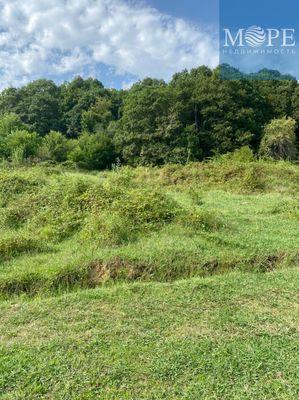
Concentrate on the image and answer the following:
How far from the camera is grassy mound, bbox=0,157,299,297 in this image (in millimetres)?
5094

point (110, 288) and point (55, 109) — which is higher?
point (55, 109)

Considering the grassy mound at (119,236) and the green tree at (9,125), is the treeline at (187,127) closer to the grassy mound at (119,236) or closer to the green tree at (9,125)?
the green tree at (9,125)

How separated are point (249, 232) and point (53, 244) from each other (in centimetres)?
343

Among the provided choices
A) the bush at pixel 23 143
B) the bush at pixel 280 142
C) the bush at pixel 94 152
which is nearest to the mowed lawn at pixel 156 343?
the bush at pixel 280 142

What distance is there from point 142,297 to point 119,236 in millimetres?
1998

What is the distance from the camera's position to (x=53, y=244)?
620 centimetres

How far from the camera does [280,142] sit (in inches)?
851

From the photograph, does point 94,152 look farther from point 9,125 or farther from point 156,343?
point 156,343

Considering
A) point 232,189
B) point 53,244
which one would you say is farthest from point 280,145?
point 53,244

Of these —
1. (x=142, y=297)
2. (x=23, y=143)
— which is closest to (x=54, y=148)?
(x=23, y=143)

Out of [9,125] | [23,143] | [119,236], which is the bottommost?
[119,236]

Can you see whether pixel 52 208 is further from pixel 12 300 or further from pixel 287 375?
pixel 287 375

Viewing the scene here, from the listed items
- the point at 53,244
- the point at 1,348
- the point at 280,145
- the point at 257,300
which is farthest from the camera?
the point at 280,145

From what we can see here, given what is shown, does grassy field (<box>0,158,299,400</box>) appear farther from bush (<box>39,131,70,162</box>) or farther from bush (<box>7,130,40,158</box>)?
bush (<box>39,131,70,162</box>)
